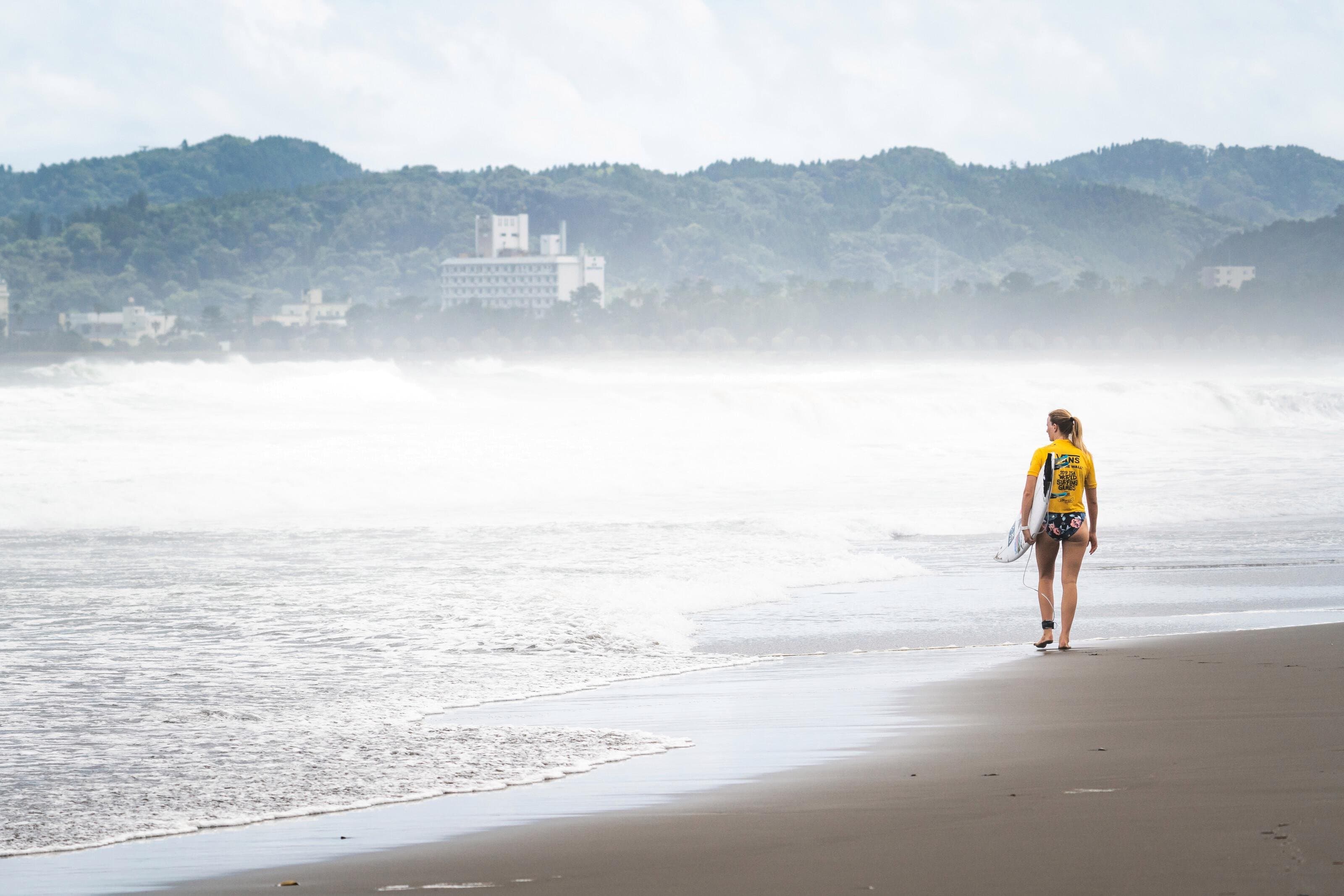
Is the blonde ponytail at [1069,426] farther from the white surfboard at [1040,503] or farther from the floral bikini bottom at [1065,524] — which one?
the floral bikini bottom at [1065,524]

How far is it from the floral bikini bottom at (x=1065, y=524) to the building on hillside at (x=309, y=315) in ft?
593

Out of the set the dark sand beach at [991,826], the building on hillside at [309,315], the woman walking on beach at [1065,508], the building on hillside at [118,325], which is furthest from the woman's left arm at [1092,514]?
the building on hillside at [309,315]

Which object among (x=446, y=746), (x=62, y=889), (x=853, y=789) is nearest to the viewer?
(x=62, y=889)

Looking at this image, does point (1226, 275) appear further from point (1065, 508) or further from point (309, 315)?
point (1065, 508)

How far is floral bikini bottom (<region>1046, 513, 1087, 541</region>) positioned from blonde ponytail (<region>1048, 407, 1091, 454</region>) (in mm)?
418

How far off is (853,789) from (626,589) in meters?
6.59

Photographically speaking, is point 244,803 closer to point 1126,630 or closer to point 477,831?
point 477,831

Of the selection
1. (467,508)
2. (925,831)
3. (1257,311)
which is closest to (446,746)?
(925,831)

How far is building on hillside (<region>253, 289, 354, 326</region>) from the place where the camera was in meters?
184

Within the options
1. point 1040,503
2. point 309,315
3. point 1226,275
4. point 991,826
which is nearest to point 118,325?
point 309,315

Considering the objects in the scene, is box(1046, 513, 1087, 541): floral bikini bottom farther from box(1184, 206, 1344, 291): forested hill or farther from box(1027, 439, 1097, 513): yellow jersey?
box(1184, 206, 1344, 291): forested hill

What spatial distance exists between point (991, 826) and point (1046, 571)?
5.01 meters

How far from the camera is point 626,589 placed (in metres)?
11.9

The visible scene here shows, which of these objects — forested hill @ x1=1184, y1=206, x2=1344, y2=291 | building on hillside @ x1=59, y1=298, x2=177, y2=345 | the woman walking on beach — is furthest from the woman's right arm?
forested hill @ x1=1184, y1=206, x2=1344, y2=291
